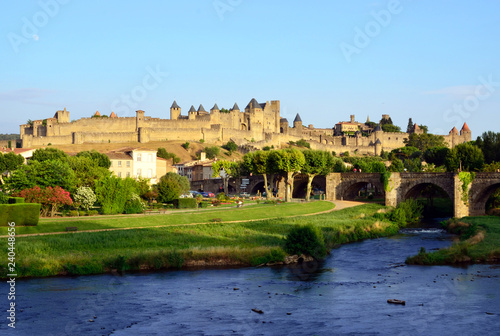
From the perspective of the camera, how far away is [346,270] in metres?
27.9

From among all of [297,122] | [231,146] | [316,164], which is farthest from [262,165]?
[297,122]

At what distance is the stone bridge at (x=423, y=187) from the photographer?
5028 centimetres

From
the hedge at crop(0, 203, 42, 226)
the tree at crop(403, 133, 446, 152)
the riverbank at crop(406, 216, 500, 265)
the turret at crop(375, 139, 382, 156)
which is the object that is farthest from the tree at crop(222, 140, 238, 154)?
the hedge at crop(0, 203, 42, 226)

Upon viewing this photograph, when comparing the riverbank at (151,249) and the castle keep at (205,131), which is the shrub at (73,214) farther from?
the castle keep at (205,131)

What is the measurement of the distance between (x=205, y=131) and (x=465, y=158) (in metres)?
66.2

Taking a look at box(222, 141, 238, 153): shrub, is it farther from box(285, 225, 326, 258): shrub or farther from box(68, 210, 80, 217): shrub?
box(285, 225, 326, 258): shrub

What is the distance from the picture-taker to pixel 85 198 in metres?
43.0

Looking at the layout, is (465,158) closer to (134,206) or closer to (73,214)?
Answer: (134,206)

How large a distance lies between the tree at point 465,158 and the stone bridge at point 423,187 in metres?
16.5

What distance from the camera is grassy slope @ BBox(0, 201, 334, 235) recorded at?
107 ft

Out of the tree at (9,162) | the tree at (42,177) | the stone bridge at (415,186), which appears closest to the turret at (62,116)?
the tree at (9,162)

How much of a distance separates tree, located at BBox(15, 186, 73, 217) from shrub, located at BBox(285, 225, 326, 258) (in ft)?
55.7

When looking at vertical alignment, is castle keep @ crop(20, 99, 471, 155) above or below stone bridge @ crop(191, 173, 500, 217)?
above

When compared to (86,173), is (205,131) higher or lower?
higher
